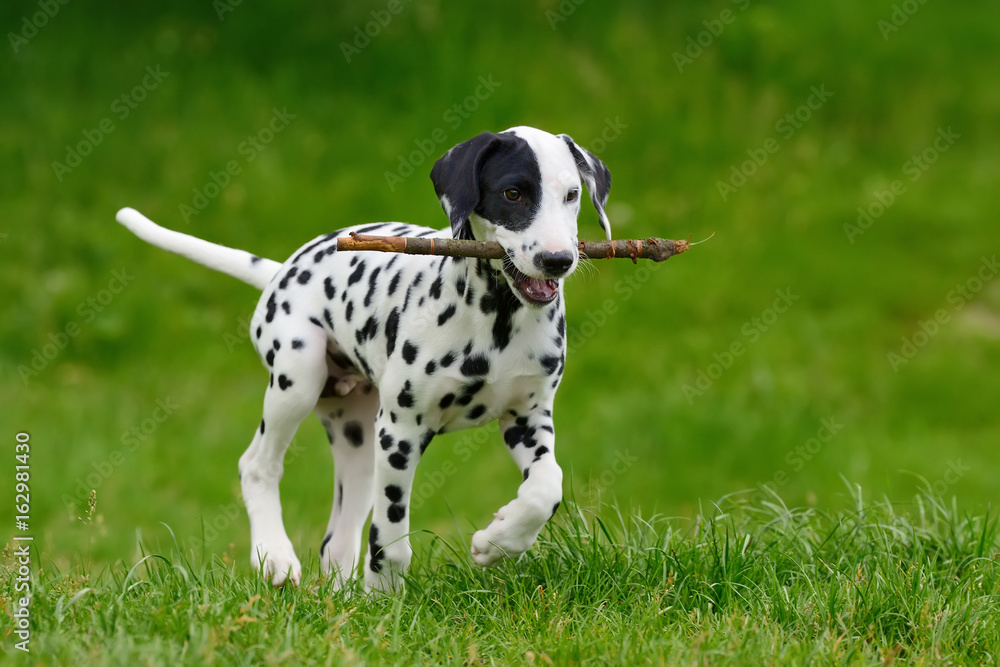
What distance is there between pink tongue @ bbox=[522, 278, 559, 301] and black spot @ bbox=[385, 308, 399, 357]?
726 millimetres

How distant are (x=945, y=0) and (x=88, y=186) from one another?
8909mm

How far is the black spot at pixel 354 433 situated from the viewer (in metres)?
5.77

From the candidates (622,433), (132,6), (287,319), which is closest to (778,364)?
(622,433)

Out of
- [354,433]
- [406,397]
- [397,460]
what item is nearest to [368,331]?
[406,397]

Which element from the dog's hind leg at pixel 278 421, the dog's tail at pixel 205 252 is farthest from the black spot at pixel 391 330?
the dog's tail at pixel 205 252

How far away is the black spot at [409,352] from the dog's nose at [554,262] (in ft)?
2.61

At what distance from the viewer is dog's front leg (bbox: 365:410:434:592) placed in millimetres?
4922

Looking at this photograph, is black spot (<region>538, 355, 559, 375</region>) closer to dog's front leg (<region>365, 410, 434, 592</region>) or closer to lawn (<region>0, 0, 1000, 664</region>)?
dog's front leg (<region>365, 410, 434, 592</region>)

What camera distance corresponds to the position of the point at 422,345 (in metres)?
4.84

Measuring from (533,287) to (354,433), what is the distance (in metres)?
1.66

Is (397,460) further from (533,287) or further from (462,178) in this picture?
(462,178)

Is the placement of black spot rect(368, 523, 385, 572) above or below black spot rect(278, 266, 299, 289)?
below

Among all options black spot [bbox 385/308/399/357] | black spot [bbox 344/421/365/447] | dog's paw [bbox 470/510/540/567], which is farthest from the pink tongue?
black spot [bbox 344/421/365/447]

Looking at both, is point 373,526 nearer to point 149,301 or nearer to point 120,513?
point 120,513
